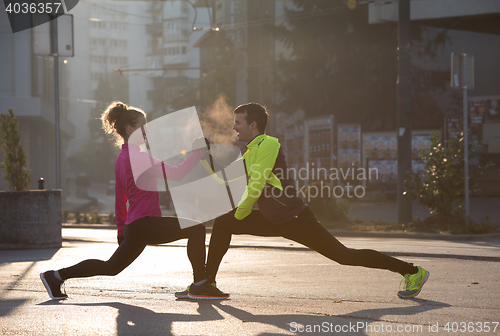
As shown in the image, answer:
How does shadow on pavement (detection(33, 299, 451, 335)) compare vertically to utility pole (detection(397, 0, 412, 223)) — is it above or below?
below

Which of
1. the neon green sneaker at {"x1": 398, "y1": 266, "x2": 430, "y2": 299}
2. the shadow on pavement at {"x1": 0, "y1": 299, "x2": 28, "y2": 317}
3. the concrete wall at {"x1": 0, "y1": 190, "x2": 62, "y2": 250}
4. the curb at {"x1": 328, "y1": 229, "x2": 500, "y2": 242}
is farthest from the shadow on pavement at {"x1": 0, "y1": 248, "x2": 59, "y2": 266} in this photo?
the curb at {"x1": 328, "y1": 229, "x2": 500, "y2": 242}

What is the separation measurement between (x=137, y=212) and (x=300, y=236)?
1.37 metres

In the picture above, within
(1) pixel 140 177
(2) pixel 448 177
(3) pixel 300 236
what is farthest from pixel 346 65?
(1) pixel 140 177

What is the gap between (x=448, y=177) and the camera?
14820mm

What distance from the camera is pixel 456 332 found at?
14.7 feet

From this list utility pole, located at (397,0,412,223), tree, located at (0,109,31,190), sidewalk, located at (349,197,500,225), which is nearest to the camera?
tree, located at (0,109,31,190)

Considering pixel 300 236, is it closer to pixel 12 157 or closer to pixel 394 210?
pixel 12 157

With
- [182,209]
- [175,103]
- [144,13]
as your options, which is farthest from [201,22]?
[182,209]

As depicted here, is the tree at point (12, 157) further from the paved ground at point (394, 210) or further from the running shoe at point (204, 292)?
the paved ground at point (394, 210)

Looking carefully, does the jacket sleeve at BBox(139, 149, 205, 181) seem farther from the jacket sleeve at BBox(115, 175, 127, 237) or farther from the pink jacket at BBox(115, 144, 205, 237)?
the jacket sleeve at BBox(115, 175, 127, 237)

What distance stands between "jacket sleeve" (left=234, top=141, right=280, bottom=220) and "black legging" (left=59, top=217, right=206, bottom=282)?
0.58 meters

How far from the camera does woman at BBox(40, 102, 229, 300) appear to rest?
5.36 meters

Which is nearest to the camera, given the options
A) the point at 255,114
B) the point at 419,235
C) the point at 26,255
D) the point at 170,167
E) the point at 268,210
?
the point at 170,167

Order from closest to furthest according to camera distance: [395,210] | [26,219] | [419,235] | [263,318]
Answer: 1. [263,318]
2. [26,219]
3. [419,235]
4. [395,210]
